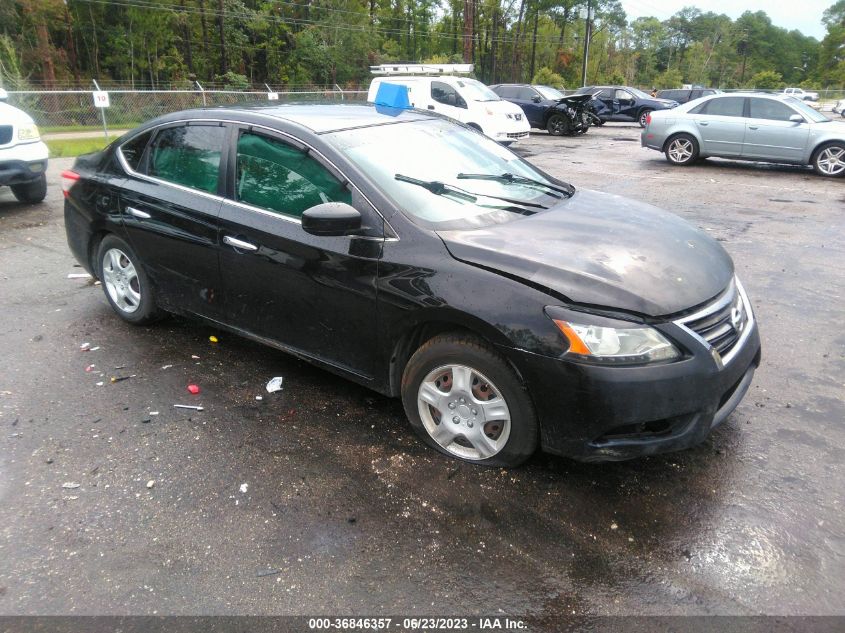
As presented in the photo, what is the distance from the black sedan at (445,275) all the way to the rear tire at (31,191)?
5.82 meters

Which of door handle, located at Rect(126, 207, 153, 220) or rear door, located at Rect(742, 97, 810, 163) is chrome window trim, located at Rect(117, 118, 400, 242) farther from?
rear door, located at Rect(742, 97, 810, 163)

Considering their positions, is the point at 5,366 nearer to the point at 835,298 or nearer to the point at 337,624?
the point at 337,624

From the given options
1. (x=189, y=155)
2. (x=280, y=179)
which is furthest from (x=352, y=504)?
(x=189, y=155)

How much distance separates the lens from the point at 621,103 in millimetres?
25141

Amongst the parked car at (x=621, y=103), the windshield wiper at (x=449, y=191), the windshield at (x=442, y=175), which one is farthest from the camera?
the parked car at (x=621, y=103)

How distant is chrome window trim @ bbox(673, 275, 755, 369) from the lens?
2.75 m

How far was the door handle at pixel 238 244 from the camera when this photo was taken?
12.0 ft

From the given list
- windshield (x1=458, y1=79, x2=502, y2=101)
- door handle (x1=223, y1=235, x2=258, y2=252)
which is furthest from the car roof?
windshield (x1=458, y1=79, x2=502, y2=101)

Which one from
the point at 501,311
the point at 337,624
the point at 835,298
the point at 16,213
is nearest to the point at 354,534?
the point at 337,624

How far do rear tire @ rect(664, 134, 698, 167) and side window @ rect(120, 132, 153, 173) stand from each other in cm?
1229

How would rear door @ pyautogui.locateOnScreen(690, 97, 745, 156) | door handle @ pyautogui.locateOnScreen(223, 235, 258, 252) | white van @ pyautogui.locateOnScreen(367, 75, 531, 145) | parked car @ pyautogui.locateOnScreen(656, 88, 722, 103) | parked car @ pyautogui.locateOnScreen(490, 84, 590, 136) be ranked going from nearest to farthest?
door handle @ pyautogui.locateOnScreen(223, 235, 258, 252), rear door @ pyautogui.locateOnScreen(690, 97, 745, 156), white van @ pyautogui.locateOnScreen(367, 75, 531, 145), parked car @ pyautogui.locateOnScreen(490, 84, 590, 136), parked car @ pyautogui.locateOnScreen(656, 88, 722, 103)

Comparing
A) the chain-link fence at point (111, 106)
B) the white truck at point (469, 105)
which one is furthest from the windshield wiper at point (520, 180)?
the chain-link fence at point (111, 106)

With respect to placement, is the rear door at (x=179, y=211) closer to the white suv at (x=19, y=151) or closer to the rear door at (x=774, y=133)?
the white suv at (x=19, y=151)

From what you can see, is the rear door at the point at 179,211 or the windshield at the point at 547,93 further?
the windshield at the point at 547,93
